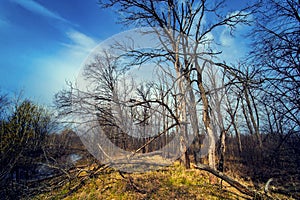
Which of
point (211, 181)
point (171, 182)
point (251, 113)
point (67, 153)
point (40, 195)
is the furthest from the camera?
point (251, 113)

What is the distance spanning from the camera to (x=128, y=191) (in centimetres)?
648

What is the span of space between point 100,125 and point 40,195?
4374mm

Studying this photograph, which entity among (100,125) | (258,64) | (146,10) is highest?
(146,10)

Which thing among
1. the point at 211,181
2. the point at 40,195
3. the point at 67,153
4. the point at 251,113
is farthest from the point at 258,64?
the point at 67,153

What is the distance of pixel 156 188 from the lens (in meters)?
6.41

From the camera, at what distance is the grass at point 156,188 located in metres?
5.45

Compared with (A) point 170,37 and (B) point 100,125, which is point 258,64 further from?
(B) point 100,125

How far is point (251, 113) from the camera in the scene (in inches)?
765

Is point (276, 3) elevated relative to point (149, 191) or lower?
elevated

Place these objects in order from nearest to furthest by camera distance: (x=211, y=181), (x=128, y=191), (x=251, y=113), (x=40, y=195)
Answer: (x=211, y=181)
(x=128, y=191)
(x=40, y=195)
(x=251, y=113)

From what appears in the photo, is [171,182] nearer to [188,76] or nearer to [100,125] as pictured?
[100,125]

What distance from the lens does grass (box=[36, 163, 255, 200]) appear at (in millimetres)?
5453

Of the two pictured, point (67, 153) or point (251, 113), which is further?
point (251, 113)

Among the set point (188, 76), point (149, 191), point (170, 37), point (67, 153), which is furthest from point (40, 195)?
point (67, 153)
